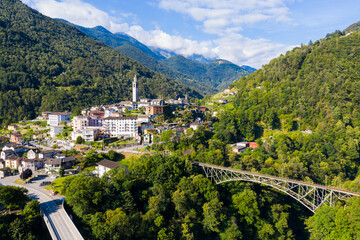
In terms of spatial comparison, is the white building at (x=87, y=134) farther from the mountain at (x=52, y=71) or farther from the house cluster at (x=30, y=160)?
the mountain at (x=52, y=71)

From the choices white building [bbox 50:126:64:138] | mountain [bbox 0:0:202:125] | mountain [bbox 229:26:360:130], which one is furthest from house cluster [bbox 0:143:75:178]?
mountain [bbox 229:26:360:130]

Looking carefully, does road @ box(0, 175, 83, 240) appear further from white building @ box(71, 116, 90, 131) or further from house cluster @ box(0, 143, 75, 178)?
white building @ box(71, 116, 90, 131)

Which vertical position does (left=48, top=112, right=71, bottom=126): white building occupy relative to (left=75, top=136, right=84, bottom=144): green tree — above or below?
above

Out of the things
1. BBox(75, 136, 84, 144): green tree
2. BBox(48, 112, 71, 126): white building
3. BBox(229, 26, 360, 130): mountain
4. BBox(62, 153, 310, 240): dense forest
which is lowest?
BBox(62, 153, 310, 240): dense forest

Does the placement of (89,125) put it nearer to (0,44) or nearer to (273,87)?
(273,87)

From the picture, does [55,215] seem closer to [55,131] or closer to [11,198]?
[11,198]

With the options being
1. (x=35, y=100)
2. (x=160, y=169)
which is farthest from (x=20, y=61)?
(x=160, y=169)

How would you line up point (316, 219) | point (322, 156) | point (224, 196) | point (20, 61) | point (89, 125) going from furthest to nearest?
point (20, 61), point (89, 125), point (322, 156), point (224, 196), point (316, 219)

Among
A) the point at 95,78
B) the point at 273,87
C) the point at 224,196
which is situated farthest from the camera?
the point at 95,78
